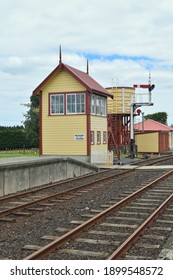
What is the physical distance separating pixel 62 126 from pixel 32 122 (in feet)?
64.5

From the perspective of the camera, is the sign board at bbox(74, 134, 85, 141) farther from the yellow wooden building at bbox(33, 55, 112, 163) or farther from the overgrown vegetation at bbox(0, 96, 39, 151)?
the overgrown vegetation at bbox(0, 96, 39, 151)

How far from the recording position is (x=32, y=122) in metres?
45.3

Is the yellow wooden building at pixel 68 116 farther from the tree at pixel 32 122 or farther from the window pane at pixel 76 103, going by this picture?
the tree at pixel 32 122

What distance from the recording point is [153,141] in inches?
1698

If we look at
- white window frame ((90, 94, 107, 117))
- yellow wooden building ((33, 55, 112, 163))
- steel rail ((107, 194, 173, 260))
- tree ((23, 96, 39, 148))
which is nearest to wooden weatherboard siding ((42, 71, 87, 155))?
yellow wooden building ((33, 55, 112, 163))

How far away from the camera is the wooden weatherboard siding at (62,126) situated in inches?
1016

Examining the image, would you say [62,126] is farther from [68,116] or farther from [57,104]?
[57,104]

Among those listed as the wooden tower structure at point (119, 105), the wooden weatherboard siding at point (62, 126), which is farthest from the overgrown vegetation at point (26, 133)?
the wooden weatherboard siding at point (62, 126)

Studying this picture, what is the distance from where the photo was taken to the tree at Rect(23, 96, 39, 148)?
45044mm

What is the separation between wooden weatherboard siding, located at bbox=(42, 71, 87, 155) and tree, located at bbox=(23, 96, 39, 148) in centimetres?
1814

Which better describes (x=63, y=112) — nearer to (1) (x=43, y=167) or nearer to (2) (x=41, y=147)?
(2) (x=41, y=147)

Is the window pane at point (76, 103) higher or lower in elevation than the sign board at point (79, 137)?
higher
